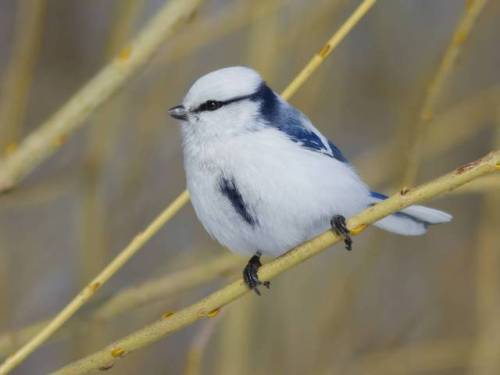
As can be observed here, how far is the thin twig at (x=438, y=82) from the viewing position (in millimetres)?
1302

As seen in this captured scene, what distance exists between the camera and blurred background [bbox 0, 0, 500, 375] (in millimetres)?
1664

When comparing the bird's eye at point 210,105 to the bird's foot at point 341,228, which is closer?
the bird's foot at point 341,228

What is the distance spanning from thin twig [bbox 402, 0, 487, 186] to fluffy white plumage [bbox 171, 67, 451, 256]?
89 millimetres

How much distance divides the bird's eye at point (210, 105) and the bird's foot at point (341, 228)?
0.91 ft

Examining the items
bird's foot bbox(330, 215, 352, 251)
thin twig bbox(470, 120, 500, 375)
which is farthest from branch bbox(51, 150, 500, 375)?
thin twig bbox(470, 120, 500, 375)

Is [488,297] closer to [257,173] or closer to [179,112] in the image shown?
[257,173]

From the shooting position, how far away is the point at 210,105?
1422 millimetres

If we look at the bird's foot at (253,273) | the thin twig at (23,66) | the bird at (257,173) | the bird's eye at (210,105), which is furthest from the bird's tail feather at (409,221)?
the thin twig at (23,66)

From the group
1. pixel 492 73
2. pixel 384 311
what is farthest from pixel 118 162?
pixel 492 73

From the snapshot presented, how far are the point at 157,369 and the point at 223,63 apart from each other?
908 mm

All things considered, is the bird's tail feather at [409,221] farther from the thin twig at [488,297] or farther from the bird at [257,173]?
the thin twig at [488,297]

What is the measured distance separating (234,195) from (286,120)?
0.62 feet

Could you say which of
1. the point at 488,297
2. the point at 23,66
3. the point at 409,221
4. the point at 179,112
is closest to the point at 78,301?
the point at 179,112

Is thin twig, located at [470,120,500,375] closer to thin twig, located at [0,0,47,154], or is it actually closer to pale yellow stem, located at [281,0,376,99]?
pale yellow stem, located at [281,0,376,99]
